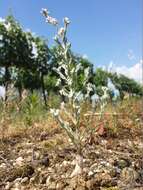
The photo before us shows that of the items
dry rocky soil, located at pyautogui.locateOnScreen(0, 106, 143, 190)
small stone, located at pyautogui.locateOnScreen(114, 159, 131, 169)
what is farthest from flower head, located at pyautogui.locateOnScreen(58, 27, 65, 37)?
small stone, located at pyautogui.locateOnScreen(114, 159, 131, 169)

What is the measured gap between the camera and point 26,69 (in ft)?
132

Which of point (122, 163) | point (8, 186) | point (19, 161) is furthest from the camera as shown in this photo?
A: point (19, 161)

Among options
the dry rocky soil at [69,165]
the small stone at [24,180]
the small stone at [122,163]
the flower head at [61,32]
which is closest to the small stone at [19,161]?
the dry rocky soil at [69,165]

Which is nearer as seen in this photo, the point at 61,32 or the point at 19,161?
the point at 61,32

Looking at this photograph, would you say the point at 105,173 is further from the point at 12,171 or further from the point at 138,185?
the point at 12,171

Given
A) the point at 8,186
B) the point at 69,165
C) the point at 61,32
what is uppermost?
the point at 61,32

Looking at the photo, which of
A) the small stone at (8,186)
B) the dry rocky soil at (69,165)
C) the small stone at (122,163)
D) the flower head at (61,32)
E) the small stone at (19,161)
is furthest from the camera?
the small stone at (19,161)

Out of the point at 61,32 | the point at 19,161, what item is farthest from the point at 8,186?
the point at 61,32

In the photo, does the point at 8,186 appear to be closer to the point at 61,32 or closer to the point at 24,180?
the point at 24,180

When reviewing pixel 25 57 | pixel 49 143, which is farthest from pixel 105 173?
pixel 25 57

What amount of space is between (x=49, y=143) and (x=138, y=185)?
2.04m

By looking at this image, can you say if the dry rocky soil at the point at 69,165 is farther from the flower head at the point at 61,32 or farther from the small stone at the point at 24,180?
the flower head at the point at 61,32

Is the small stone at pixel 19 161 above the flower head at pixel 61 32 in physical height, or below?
below

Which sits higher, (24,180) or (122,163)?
(122,163)
